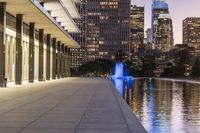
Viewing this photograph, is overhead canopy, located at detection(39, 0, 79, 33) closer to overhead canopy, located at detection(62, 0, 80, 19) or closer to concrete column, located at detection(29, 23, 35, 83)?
overhead canopy, located at detection(62, 0, 80, 19)

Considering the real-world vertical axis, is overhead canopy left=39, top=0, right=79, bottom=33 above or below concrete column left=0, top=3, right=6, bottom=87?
above

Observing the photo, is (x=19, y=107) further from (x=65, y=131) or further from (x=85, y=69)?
(x=85, y=69)

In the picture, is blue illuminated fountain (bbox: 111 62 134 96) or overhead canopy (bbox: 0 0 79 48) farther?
blue illuminated fountain (bbox: 111 62 134 96)

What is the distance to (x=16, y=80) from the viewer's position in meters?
41.3

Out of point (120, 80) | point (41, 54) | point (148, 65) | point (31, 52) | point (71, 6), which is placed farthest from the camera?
point (148, 65)

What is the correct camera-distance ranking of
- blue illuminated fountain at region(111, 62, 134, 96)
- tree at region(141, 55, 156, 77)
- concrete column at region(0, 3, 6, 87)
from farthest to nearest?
1. tree at region(141, 55, 156, 77)
2. blue illuminated fountain at region(111, 62, 134, 96)
3. concrete column at region(0, 3, 6, 87)

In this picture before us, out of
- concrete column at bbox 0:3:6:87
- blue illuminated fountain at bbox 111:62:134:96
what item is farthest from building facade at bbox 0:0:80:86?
blue illuminated fountain at bbox 111:62:134:96

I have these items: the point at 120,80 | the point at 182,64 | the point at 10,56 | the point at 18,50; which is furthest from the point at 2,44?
the point at 182,64

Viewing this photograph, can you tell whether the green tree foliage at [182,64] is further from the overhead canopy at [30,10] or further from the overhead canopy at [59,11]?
the overhead canopy at [30,10]

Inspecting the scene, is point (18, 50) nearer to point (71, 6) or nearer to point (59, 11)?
point (59, 11)

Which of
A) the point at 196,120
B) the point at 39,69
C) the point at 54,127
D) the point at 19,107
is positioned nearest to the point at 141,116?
the point at 196,120

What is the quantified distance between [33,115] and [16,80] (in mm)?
27340

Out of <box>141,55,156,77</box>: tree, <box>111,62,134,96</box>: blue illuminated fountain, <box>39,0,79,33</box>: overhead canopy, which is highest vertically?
<box>39,0,79,33</box>: overhead canopy

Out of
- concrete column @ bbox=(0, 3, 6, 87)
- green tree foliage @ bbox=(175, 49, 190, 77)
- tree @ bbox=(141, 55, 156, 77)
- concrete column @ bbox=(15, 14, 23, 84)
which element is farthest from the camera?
tree @ bbox=(141, 55, 156, 77)
